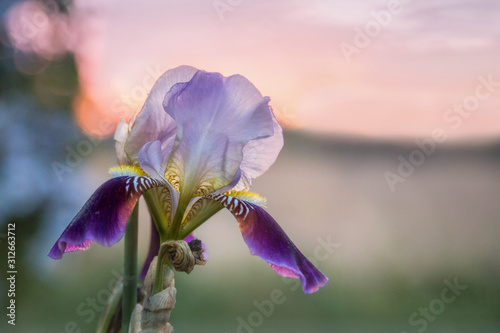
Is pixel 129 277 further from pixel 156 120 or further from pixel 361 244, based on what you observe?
pixel 361 244

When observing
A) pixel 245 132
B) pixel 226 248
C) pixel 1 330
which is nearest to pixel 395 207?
pixel 226 248

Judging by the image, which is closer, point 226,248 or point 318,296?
point 226,248

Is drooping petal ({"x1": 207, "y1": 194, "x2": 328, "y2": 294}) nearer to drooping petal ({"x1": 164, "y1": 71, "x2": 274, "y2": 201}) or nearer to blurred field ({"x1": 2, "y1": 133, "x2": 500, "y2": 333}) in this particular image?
drooping petal ({"x1": 164, "y1": 71, "x2": 274, "y2": 201})

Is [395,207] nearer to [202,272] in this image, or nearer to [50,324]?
[202,272]

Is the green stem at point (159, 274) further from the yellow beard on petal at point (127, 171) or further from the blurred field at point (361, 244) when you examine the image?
the blurred field at point (361, 244)

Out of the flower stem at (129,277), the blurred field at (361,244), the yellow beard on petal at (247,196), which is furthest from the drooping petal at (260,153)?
the blurred field at (361,244)

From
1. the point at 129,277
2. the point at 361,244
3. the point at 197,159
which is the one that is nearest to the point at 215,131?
the point at 197,159
